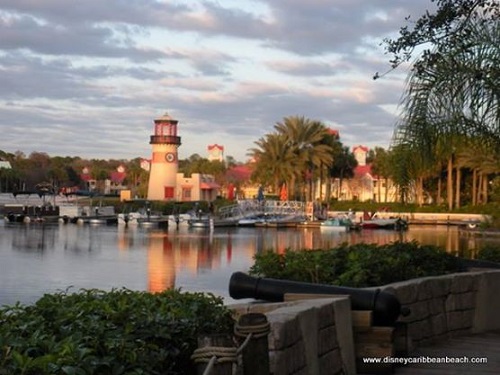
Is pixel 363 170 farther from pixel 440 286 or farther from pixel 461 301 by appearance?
Answer: pixel 440 286

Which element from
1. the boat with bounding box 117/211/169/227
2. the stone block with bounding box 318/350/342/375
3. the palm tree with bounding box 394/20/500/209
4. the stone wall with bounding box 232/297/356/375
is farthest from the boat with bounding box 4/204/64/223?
the stone block with bounding box 318/350/342/375

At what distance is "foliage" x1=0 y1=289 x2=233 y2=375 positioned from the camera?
3.47 m

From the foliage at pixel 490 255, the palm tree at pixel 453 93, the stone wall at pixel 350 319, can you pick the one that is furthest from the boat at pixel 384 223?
the stone wall at pixel 350 319

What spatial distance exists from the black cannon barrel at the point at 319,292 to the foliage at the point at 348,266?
0.76 m

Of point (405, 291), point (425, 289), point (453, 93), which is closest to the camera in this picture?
point (405, 291)

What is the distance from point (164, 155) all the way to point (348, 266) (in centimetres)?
8594

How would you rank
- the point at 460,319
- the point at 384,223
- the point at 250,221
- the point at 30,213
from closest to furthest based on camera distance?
the point at 460,319 < the point at 384,223 < the point at 250,221 < the point at 30,213

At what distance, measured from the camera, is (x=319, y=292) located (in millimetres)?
7152

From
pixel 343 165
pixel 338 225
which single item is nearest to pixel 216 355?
pixel 338 225

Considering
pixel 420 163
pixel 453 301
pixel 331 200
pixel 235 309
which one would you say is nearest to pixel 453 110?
pixel 420 163

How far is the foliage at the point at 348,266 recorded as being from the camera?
26.9 feet

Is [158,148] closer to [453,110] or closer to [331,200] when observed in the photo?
[331,200]

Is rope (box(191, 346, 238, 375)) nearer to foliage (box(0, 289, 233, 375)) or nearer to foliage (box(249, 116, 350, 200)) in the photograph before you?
foliage (box(0, 289, 233, 375))

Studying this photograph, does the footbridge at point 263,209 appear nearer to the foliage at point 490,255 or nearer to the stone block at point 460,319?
the foliage at point 490,255
